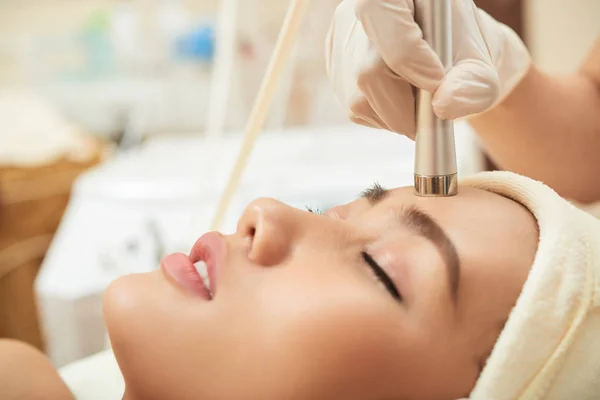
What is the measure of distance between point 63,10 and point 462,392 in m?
2.32

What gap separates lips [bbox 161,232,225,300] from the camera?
60 centimetres

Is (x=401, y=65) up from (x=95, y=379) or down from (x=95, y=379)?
up

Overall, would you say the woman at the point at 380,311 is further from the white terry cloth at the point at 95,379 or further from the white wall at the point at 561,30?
the white wall at the point at 561,30

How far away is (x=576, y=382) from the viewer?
0.56 m

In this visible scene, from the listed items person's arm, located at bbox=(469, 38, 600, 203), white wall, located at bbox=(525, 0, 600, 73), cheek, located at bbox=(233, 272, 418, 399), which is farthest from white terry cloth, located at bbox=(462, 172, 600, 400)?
white wall, located at bbox=(525, 0, 600, 73)

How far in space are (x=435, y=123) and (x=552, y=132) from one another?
1.80ft

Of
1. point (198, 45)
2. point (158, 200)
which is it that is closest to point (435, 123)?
point (158, 200)

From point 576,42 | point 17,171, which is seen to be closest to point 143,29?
point 17,171

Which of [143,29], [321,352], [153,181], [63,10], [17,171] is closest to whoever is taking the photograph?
[321,352]

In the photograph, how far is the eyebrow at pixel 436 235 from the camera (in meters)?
0.57

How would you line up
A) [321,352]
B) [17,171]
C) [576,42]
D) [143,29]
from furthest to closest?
[143,29] < [17,171] < [576,42] < [321,352]

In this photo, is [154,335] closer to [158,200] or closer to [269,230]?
[269,230]

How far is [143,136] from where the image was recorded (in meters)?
2.32

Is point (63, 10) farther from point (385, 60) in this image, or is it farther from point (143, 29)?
point (385, 60)
